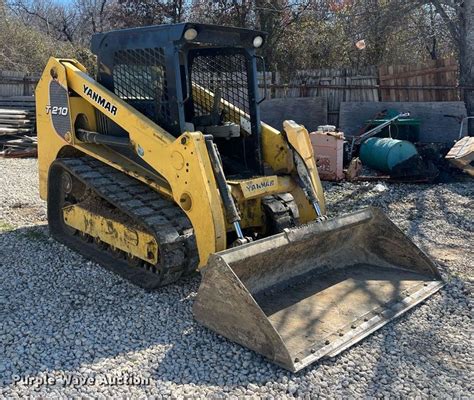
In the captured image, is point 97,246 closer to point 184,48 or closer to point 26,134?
point 184,48

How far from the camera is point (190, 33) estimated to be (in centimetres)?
471

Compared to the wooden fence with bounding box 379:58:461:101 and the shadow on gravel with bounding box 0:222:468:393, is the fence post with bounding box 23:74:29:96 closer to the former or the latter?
the wooden fence with bounding box 379:58:461:101

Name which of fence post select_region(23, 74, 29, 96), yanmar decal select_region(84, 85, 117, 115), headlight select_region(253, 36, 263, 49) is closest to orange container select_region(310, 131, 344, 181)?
headlight select_region(253, 36, 263, 49)

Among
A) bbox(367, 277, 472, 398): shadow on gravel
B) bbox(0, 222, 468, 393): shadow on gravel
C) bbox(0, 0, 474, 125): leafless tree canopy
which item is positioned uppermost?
bbox(0, 0, 474, 125): leafless tree canopy

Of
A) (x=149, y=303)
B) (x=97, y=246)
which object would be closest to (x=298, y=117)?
(x=97, y=246)

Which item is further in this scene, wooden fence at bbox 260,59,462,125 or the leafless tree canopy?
the leafless tree canopy

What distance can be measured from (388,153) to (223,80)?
4689 millimetres

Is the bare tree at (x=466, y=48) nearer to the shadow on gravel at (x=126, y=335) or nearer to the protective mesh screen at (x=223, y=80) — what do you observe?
the protective mesh screen at (x=223, y=80)

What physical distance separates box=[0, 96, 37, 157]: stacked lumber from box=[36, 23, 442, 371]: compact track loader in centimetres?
760

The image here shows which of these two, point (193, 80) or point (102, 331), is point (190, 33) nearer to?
point (193, 80)

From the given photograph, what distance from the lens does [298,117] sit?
12.8 m

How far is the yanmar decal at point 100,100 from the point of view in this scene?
522cm

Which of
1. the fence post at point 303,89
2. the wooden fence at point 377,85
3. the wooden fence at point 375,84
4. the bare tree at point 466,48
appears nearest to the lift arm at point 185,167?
the wooden fence at point 375,84

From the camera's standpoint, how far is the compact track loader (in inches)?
161
